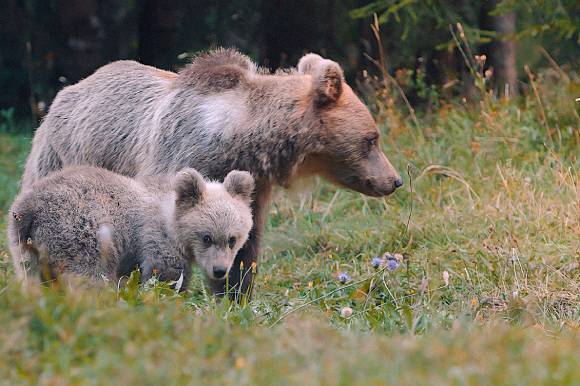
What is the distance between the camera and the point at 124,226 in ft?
17.7

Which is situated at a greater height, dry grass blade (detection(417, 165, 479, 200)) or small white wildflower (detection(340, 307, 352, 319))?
small white wildflower (detection(340, 307, 352, 319))

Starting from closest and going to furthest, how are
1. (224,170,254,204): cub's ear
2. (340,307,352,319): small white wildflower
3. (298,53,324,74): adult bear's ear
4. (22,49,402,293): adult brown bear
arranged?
1. (340,307,352,319): small white wildflower
2. (224,170,254,204): cub's ear
3. (22,49,402,293): adult brown bear
4. (298,53,324,74): adult bear's ear

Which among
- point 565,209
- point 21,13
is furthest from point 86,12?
point 565,209

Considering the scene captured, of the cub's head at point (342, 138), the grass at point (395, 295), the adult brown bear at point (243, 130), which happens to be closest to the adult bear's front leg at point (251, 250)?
the adult brown bear at point (243, 130)

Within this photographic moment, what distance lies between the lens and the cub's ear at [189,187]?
17.6ft

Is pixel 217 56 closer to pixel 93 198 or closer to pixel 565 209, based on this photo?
pixel 93 198

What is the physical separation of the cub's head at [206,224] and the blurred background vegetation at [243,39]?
6848 mm

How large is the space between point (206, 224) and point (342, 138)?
1.48 metres

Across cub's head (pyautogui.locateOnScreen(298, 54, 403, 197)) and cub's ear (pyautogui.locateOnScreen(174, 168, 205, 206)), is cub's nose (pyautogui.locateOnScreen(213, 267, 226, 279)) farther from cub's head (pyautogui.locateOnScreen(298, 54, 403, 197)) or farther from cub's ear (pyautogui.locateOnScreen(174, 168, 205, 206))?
cub's head (pyautogui.locateOnScreen(298, 54, 403, 197))

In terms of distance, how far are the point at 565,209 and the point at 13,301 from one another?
4.79 meters

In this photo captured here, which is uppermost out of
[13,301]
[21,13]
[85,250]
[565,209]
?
[13,301]

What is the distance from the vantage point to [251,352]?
3.65m

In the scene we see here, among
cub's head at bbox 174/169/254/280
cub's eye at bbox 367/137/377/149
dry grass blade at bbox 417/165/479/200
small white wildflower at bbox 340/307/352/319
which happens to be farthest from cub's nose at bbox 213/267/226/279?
dry grass blade at bbox 417/165/479/200

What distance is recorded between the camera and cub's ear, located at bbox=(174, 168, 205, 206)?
5359mm
